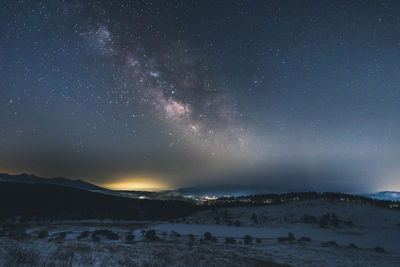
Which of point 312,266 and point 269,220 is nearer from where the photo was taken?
point 312,266

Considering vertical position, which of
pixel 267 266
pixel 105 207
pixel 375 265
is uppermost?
pixel 267 266

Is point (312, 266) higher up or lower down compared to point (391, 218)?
higher up

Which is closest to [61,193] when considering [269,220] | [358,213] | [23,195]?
[23,195]

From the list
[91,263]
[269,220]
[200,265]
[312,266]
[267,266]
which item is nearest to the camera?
[91,263]

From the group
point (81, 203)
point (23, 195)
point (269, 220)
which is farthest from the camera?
point (23, 195)

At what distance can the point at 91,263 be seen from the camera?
39.5 ft

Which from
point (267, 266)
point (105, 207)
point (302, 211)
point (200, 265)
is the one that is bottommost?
point (105, 207)

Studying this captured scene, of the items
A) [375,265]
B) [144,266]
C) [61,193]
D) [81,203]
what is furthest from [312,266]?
[61,193]

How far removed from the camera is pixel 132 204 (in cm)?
17825

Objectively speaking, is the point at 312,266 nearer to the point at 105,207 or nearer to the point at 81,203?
the point at 105,207

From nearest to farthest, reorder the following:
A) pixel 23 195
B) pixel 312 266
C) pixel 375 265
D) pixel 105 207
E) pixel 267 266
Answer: pixel 267 266 < pixel 312 266 < pixel 375 265 < pixel 105 207 < pixel 23 195

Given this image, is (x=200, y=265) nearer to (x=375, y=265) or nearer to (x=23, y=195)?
(x=375, y=265)

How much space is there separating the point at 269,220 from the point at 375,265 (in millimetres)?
62554

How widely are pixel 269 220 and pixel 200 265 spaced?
7395cm
